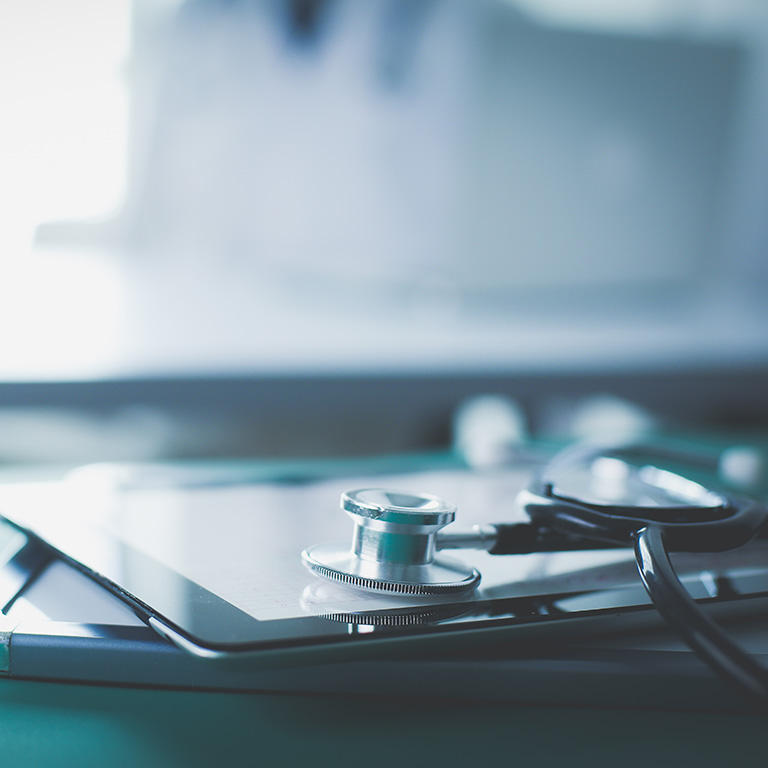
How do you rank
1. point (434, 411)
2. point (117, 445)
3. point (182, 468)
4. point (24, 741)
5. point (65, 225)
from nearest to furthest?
point (24, 741)
point (182, 468)
point (65, 225)
point (117, 445)
point (434, 411)

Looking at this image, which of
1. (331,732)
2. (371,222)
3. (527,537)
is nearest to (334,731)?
(331,732)

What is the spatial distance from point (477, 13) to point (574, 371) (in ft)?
1.56

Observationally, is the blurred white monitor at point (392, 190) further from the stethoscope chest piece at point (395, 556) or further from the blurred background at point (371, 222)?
the stethoscope chest piece at point (395, 556)

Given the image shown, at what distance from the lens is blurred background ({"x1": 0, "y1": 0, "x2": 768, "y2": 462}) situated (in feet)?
2.68

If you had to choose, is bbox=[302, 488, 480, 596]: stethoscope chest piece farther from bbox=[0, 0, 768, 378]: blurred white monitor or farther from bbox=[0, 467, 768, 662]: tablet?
bbox=[0, 0, 768, 378]: blurred white monitor

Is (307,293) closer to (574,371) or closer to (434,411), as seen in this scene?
(434,411)

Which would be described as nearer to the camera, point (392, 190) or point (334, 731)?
point (334, 731)

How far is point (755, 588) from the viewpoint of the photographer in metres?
0.32

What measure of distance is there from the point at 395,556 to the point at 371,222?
0.76 m

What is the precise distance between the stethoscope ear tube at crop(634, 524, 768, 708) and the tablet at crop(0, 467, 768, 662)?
0.03 meters

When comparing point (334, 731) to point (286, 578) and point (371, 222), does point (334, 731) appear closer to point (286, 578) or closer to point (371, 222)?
point (286, 578)

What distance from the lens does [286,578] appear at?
0.95ft

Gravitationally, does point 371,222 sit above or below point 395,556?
above

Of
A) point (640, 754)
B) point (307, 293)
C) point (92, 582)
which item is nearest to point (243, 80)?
point (307, 293)
